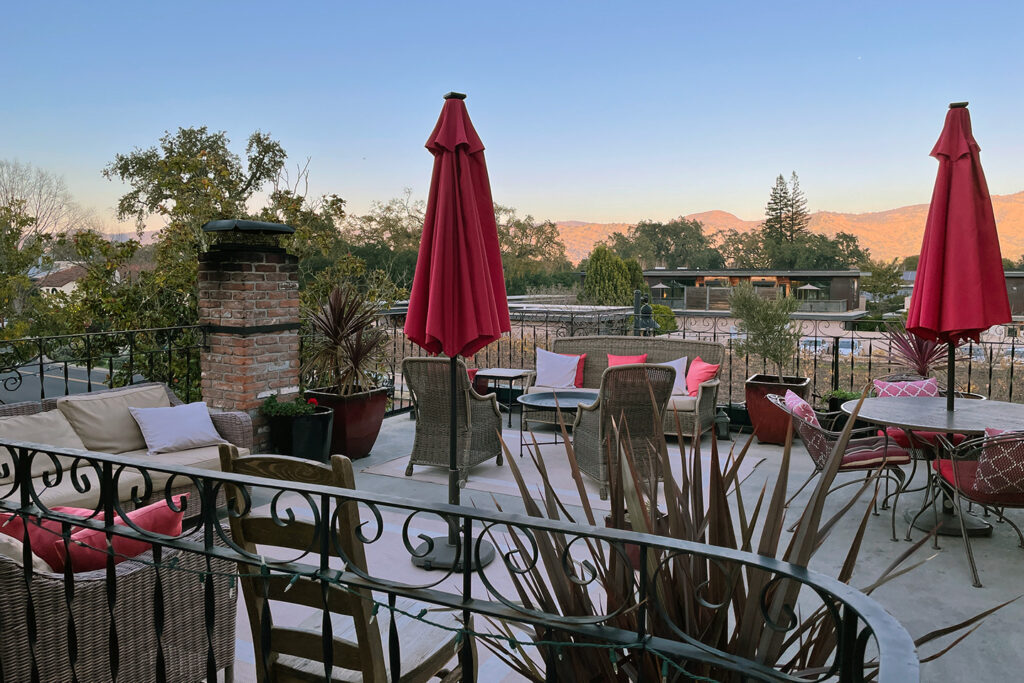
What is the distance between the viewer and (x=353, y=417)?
558 cm

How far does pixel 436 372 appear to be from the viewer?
4871 mm

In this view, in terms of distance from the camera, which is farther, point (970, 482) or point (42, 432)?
point (42, 432)

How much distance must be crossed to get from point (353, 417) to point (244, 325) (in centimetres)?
114

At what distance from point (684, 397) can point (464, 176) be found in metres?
3.58

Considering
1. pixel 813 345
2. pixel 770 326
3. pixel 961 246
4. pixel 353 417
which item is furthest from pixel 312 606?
pixel 813 345

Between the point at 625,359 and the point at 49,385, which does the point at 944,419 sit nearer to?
the point at 625,359

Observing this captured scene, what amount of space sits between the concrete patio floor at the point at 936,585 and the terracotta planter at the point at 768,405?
3.41 ft

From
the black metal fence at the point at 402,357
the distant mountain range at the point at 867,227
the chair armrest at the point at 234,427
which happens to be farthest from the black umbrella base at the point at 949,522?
the distant mountain range at the point at 867,227

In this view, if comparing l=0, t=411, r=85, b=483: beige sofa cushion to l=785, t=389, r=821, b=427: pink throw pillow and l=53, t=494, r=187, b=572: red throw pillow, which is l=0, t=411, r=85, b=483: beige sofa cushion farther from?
l=785, t=389, r=821, b=427: pink throw pillow

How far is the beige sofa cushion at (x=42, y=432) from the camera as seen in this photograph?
377 cm

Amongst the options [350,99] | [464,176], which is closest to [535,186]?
[350,99]

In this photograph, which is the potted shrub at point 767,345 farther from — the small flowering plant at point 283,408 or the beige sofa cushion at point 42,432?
the beige sofa cushion at point 42,432

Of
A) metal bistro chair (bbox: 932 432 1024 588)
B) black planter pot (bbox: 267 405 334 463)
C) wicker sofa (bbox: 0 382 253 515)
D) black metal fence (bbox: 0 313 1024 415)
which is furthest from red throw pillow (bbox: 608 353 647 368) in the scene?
wicker sofa (bbox: 0 382 253 515)

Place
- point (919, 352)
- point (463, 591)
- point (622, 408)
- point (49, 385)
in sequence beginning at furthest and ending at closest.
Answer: point (49, 385) < point (919, 352) < point (622, 408) < point (463, 591)
